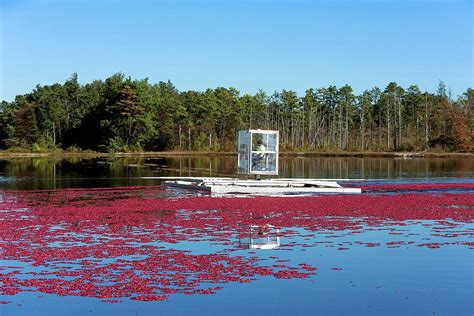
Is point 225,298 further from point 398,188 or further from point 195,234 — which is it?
point 398,188

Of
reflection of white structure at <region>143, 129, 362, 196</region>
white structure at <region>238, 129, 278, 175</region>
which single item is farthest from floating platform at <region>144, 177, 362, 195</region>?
white structure at <region>238, 129, 278, 175</region>

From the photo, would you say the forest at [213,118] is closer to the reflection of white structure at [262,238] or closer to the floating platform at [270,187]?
the floating platform at [270,187]

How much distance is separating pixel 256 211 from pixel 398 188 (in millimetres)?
15375

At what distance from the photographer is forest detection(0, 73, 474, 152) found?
111 meters

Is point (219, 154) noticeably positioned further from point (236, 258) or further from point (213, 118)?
point (236, 258)

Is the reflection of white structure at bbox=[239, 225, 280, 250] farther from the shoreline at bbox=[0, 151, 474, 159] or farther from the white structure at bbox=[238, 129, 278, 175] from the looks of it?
the shoreline at bbox=[0, 151, 474, 159]

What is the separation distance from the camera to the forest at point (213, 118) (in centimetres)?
11081

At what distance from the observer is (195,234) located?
841 inches

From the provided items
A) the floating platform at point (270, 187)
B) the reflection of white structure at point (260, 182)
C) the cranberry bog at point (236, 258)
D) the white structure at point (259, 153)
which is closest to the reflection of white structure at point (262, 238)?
the cranberry bog at point (236, 258)

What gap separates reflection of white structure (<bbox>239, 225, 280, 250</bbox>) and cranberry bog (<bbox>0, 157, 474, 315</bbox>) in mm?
33

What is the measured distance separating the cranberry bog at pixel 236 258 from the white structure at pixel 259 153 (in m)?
7.56

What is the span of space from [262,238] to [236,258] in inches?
127

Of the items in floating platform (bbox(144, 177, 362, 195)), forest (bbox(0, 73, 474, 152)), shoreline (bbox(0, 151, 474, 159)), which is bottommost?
floating platform (bbox(144, 177, 362, 195))

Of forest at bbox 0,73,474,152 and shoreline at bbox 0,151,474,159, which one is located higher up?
forest at bbox 0,73,474,152
